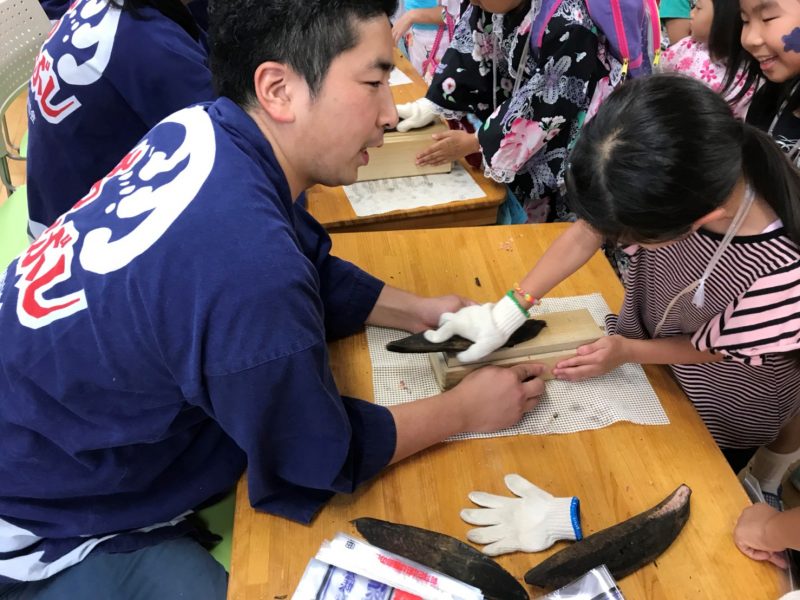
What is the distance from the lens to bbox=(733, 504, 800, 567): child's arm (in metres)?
0.72

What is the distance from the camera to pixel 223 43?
81cm

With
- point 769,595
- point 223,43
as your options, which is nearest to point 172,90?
point 223,43

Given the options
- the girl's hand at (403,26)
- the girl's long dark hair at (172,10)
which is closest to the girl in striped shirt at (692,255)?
the girl's long dark hair at (172,10)

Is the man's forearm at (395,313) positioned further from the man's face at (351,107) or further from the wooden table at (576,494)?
the man's face at (351,107)

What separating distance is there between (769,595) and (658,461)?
8.4 inches

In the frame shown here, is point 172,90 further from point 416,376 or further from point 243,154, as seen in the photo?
point 416,376

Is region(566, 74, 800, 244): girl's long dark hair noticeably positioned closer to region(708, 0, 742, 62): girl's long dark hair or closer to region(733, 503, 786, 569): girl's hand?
region(733, 503, 786, 569): girl's hand

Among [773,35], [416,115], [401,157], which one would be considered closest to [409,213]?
[401,157]

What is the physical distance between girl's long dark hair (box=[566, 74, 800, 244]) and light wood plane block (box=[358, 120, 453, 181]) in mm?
894

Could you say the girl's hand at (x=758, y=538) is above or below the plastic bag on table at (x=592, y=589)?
below

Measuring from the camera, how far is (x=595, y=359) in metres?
0.98

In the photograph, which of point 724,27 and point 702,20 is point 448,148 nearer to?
point 724,27

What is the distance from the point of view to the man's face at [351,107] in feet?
2.58

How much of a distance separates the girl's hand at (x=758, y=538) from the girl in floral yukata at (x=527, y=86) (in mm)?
1044
